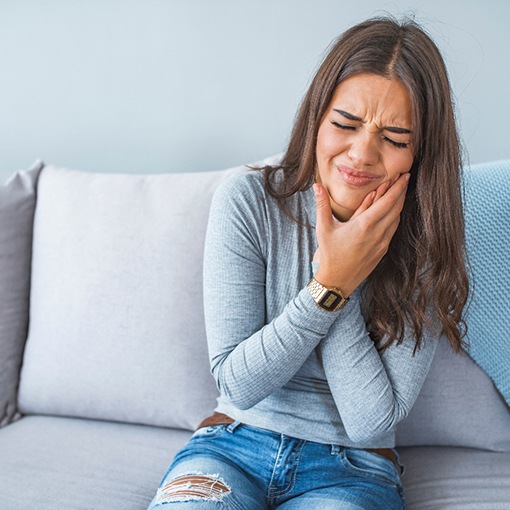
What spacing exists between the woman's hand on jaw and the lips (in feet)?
0.09

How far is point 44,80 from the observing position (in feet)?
6.26

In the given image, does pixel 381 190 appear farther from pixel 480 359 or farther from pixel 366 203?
pixel 480 359

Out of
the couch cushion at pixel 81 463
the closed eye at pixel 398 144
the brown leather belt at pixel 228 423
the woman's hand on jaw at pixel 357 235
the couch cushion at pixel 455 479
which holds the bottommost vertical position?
the couch cushion at pixel 81 463

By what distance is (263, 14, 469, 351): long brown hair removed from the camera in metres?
1.14

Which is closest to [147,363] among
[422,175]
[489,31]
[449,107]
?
[422,175]

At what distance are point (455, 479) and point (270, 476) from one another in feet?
1.34

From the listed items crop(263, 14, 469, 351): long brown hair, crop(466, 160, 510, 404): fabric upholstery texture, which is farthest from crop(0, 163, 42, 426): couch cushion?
crop(466, 160, 510, 404): fabric upholstery texture

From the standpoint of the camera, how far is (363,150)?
3.72ft

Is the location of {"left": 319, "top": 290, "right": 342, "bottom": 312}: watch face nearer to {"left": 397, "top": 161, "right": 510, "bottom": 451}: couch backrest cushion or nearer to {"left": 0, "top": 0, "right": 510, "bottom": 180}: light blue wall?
{"left": 397, "top": 161, "right": 510, "bottom": 451}: couch backrest cushion

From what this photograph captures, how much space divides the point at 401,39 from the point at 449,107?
0.48 ft

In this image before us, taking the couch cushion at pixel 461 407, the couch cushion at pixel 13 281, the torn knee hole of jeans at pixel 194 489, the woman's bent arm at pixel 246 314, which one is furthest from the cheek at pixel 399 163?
the couch cushion at pixel 13 281

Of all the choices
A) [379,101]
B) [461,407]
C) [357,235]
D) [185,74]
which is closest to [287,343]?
[357,235]

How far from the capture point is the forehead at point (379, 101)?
1.12 m

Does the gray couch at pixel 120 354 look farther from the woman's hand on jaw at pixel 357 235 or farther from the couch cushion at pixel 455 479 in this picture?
the woman's hand on jaw at pixel 357 235
